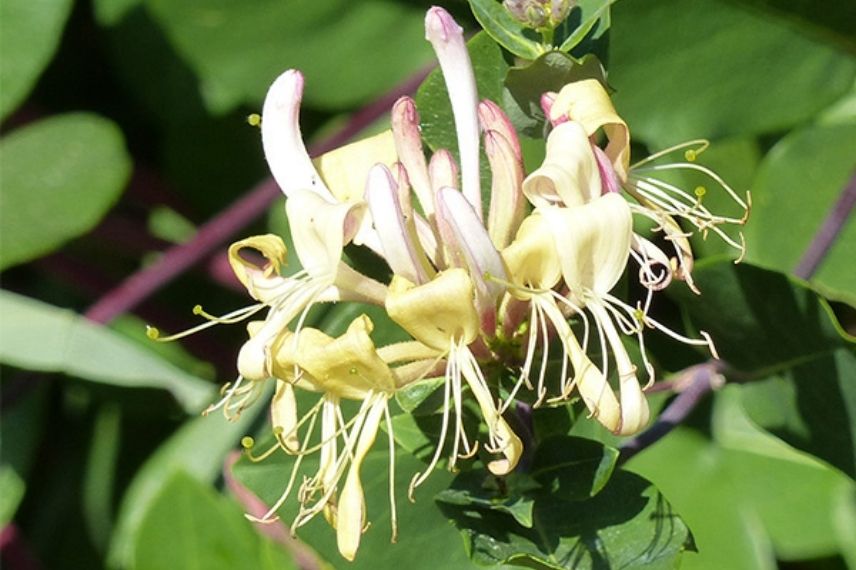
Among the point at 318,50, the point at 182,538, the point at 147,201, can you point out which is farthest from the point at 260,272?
the point at 147,201

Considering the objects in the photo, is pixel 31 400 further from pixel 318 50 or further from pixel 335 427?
pixel 335 427

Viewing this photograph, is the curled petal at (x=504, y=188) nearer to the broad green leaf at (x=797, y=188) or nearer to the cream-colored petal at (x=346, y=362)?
the cream-colored petal at (x=346, y=362)

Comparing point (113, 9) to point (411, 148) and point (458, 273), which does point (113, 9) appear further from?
point (458, 273)

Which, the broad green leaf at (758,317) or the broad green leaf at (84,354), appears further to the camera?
the broad green leaf at (84,354)

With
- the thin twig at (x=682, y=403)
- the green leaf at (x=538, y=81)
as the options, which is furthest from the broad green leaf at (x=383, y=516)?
the green leaf at (x=538, y=81)

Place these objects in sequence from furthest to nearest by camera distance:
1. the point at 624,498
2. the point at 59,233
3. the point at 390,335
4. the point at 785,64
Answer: the point at 59,233
the point at 785,64
the point at 390,335
the point at 624,498

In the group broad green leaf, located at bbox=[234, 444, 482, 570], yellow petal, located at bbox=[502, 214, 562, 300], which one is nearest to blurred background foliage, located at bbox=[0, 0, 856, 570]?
broad green leaf, located at bbox=[234, 444, 482, 570]
